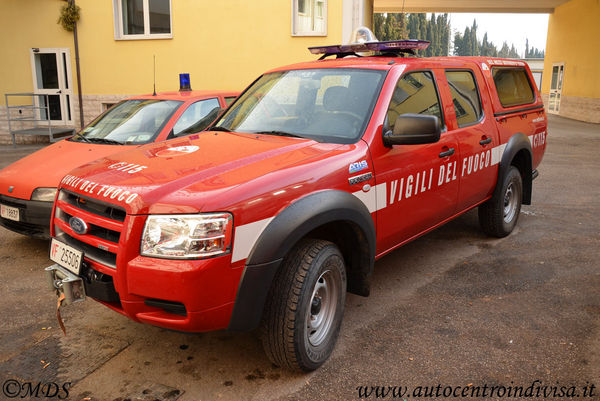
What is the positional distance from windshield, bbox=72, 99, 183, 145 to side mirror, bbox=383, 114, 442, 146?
3212 mm

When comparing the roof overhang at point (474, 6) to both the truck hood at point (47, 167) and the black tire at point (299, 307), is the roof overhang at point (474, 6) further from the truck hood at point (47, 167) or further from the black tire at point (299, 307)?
the black tire at point (299, 307)

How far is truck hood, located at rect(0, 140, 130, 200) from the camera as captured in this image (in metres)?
4.81

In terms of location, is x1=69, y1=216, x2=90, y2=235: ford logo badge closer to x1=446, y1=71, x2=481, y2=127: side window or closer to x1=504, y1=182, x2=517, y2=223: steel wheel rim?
x1=446, y1=71, x2=481, y2=127: side window

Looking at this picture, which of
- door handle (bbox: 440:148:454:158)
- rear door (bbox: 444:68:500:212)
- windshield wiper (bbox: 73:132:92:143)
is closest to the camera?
door handle (bbox: 440:148:454:158)

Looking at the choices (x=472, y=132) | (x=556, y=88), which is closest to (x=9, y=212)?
(x=472, y=132)

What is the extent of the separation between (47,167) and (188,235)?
324 centimetres

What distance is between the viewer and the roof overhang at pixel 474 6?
24469 millimetres

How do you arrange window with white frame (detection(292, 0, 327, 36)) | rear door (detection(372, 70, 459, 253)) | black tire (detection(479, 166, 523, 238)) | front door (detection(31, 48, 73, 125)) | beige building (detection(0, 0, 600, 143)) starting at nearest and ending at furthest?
rear door (detection(372, 70, 459, 253))
black tire (detection(479, 166, 523, 238))
window with white frame (detection(292, 0, 327, 36))
beige building (detection(0, 0, 600, 143))
front door (detection(31, 48, 73, 125))

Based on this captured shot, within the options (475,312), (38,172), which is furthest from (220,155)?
(38,172)

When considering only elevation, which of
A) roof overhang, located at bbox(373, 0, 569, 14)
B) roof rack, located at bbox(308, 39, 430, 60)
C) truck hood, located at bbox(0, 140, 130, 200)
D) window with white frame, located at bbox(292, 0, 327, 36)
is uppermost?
roof overhang, located at bbox(373, 0, 569, 14)

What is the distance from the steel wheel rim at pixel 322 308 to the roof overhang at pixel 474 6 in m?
24.2

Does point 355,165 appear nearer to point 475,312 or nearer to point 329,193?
point 329,193

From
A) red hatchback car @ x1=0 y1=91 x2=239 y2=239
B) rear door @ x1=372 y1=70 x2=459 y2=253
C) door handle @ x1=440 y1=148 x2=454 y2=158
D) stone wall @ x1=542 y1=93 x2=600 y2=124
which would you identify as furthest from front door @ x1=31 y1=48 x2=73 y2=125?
stone wall @ x1=542 y1=93 x2=600 y2=124

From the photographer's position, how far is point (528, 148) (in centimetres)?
549
